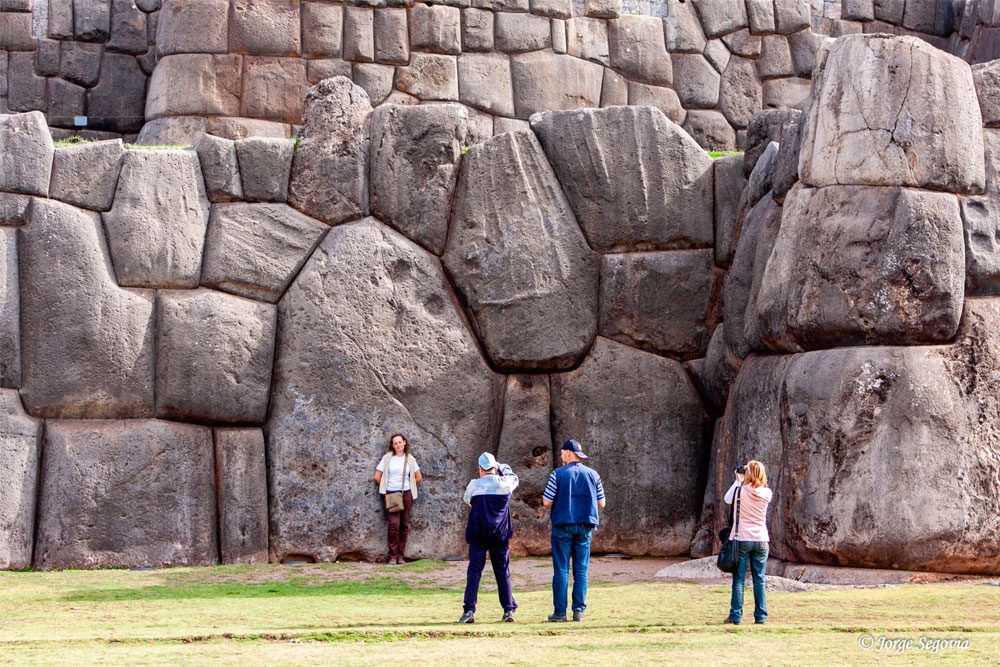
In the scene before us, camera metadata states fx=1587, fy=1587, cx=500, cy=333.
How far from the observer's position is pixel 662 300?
47.0ft

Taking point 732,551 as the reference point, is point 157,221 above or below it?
above

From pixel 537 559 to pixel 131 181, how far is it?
4721 mm

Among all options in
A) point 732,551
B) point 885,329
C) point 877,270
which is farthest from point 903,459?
point 732,551

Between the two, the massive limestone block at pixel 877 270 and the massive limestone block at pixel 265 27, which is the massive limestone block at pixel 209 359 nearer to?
the massive limestone block at pixel 265 27

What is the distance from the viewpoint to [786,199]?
12859mm

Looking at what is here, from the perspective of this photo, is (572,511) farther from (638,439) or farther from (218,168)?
(218,168)

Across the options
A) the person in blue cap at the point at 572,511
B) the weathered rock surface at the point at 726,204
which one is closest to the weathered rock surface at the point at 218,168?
the weathered rock surface at the point at 726,204

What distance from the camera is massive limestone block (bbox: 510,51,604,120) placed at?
53.3 feet

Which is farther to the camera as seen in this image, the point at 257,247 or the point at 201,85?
the point at 201,85

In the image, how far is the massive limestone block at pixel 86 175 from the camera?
13.2 m

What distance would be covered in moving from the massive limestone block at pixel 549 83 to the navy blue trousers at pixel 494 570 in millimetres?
7094

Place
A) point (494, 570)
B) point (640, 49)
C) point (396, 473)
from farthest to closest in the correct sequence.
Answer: point (640, 49)
point (396, 473)
point (494, 570)

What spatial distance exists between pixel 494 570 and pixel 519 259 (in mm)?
4438

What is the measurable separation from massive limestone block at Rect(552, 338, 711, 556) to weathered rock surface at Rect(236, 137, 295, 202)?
9.71 ft
